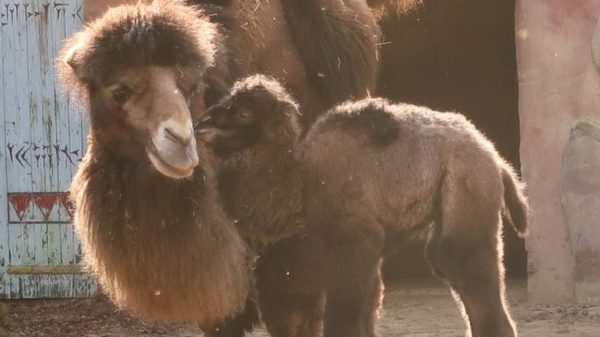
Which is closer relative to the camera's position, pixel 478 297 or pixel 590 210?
pixel 478 297

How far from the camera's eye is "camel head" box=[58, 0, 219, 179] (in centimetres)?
398

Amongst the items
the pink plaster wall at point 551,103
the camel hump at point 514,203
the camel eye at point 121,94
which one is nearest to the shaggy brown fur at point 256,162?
the camel eye at point 121,94

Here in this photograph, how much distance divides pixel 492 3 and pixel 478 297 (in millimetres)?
6995

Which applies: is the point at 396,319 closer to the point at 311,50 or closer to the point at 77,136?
the point at 77,136

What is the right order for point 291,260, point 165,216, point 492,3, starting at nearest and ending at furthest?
point 165,216
point 291,260
point 492,3

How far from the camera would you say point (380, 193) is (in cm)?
440

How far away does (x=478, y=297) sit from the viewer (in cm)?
432

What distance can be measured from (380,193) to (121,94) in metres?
0.90

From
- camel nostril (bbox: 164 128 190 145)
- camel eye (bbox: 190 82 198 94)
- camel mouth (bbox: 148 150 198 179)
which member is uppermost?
camel eye (bbox: 190 82 198 94)

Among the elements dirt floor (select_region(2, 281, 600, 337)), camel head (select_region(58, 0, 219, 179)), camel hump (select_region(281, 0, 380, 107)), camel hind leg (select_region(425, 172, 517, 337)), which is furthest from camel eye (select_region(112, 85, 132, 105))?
dirt floor (select_region(2, 281, 600, 337))

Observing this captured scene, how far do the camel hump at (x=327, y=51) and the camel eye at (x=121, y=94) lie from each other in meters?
1.45

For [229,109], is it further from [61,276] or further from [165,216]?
[61,276]

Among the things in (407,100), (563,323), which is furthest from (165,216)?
(407,100)

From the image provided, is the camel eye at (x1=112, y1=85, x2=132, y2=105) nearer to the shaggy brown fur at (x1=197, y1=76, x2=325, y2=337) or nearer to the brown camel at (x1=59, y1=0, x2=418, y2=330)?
the brown camel at (x1=59, y1=0, x2=418, y2=330)
